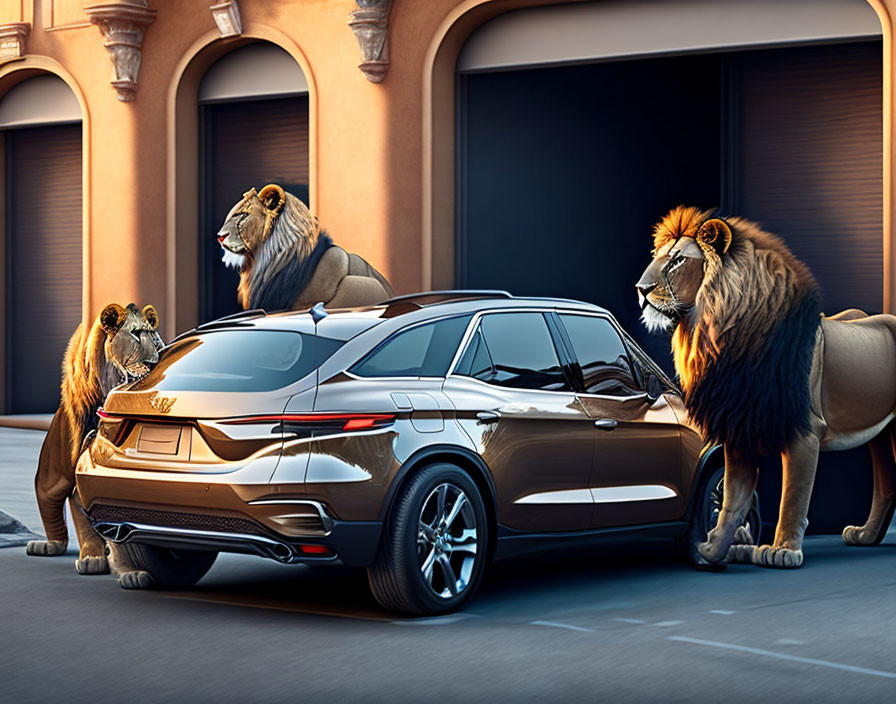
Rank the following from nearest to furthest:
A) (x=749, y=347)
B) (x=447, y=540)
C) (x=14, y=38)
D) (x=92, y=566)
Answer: (x=447, y=540) < (x=92, y=566) < (x=749, y=347) < (x=14, y=38)

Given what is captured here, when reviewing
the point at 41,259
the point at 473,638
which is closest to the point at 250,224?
the point at 473,638

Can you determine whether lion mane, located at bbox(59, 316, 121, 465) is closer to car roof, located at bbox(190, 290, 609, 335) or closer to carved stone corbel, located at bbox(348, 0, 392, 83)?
car roof, located at bbox(190, 290, 609, 335)

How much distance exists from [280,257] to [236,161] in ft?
21.5

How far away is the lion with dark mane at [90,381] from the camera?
9.23m

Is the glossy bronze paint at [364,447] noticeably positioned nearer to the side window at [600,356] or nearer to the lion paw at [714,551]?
the side window at [600,356]

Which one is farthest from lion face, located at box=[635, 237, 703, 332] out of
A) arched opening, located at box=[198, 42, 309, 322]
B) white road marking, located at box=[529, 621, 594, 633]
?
arched opening, located at box=[198, 42, 309, 322]

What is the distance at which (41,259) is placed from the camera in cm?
2194

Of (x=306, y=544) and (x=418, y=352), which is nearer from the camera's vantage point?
(x=306, y=544)

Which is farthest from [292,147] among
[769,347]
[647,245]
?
[769,347]

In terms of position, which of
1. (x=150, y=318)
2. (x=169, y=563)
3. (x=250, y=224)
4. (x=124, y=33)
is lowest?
(x=169, y=563)

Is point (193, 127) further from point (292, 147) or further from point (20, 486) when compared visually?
point (20, 486)

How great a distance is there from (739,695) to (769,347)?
3.96 meters

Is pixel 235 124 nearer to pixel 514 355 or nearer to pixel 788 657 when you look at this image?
pixel 514 355

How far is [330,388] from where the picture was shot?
7.56 metres
